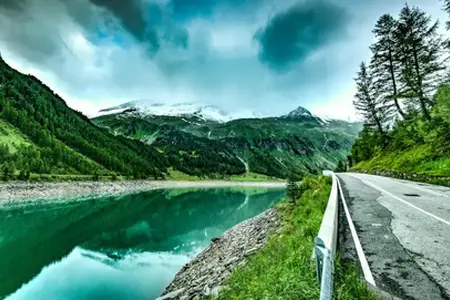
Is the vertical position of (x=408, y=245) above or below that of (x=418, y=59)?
below

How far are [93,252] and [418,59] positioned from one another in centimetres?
3954

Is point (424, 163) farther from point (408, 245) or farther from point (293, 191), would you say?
point (408, 245)

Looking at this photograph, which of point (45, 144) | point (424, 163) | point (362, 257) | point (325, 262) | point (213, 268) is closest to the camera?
point (325, 262)

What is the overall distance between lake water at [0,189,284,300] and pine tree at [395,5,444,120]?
1072 inches

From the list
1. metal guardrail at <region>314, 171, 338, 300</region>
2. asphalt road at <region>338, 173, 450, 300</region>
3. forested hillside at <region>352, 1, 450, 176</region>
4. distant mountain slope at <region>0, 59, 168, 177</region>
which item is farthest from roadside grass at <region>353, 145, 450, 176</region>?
distant mountain slope at <region>0, 59, 168, 177</region>

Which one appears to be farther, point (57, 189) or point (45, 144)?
point (45, 144)

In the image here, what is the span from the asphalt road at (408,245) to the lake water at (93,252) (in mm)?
13336

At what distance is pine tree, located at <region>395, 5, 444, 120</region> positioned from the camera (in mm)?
30016

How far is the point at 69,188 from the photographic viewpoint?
94312 millimetres

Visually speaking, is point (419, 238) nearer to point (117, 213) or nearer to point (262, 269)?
point (262, 269)

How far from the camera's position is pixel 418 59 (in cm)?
3231

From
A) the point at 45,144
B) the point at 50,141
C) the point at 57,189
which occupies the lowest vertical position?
the point at 57,189

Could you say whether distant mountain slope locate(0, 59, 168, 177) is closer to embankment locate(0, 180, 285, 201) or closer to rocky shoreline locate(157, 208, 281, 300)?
embankment locate(0, 180, 285, 201)

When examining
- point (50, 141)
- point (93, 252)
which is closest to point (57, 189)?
point (50, 141)
